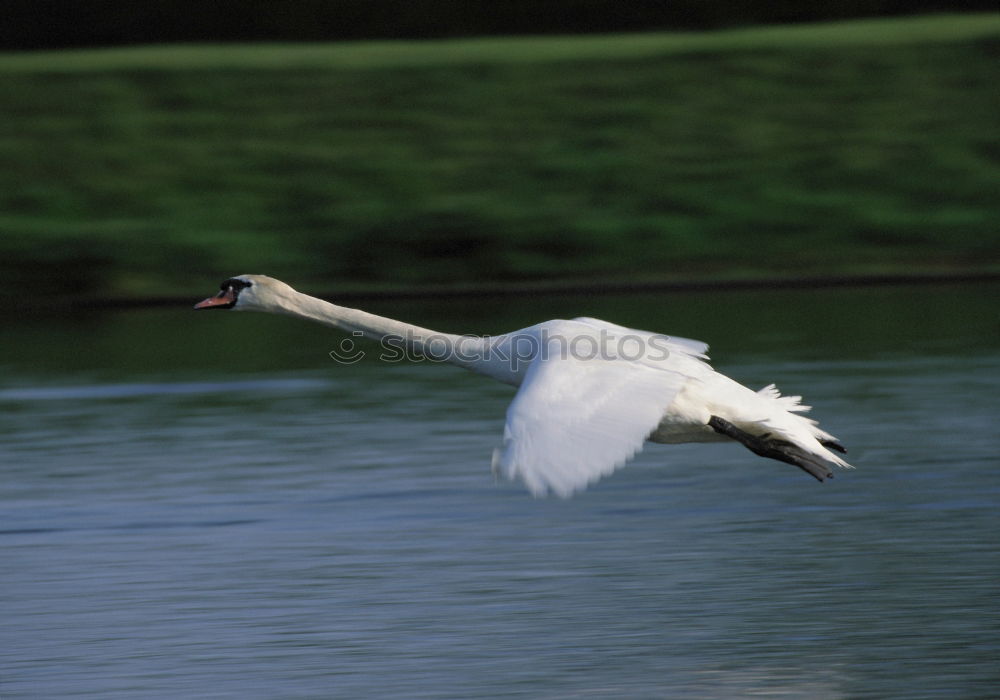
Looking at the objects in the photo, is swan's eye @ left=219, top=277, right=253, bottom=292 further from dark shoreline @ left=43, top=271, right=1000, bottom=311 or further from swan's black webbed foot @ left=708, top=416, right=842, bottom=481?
dark shoreline @ left=43, top=271, right=1000, bottom=311

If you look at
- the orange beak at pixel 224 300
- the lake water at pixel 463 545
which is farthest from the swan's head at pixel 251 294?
the lake water at pixel 463 545

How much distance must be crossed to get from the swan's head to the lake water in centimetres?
91

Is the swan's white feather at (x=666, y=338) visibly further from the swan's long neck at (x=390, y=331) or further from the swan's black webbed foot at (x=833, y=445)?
the swan's black webbed foot at (x=833, y=445)

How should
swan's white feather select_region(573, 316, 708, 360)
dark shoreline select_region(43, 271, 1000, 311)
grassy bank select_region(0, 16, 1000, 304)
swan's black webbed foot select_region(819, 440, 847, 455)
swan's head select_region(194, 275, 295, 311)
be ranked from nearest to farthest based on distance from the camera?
swan's white feather select_region(573, 316, 708, 360) < swan's black webbed foot select_region(819, 440, 847, 455) < swan's head select_region(194, 275, 295, 311) < dark shoreline select_region(43, 271, 1000, 311) < grassy bank select_region(0, 16, 1000, 304)

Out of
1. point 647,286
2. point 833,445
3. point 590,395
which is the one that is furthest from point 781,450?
point 647,286

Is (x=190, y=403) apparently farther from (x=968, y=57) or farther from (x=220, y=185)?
(x=968, y=57)

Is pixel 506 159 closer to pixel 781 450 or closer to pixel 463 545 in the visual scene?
pixel 463 545

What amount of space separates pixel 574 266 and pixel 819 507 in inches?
324

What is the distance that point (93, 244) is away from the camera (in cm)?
1622

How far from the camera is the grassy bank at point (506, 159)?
16203mm

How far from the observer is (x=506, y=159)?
18.5m

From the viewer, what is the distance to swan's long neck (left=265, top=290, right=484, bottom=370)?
22.1 feet

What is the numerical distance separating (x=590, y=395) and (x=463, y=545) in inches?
75.2

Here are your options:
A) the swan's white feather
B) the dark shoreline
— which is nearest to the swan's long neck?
the swan's white feather
